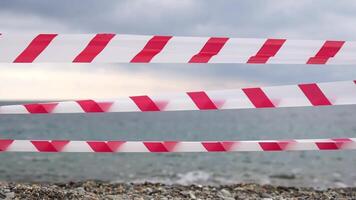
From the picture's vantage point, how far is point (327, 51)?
18.9ft

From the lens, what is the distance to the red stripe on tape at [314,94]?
235 inches

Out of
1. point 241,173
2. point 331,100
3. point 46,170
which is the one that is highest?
point 241,173

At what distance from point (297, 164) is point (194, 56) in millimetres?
20593

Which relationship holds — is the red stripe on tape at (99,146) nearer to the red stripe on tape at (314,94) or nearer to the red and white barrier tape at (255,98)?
the red and white barrier tape at (255,98)

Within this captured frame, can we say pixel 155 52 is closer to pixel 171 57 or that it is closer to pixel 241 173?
pixel 171 57

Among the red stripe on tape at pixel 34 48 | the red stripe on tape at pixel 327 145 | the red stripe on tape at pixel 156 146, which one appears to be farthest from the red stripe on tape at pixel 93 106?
the red stripe on tape at pixel 327 145

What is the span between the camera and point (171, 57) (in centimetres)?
561

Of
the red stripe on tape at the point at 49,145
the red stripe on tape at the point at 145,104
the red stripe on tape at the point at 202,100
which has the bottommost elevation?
the red stripe on tape at the point at 49,145

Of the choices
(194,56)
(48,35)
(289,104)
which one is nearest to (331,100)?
(289,104)

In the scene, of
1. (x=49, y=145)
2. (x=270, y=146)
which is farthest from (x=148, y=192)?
(x=270, y=146)

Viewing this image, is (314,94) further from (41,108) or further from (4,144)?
(4,144)

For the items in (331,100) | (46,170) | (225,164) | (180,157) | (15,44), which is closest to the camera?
(15,44)

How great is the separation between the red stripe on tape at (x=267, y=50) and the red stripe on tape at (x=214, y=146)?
3.93 ft

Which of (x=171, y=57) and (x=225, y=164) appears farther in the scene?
(x=225, y=164)
